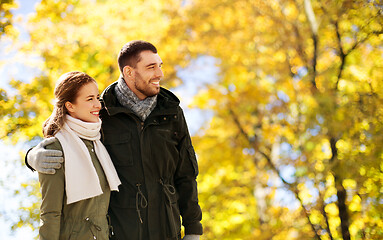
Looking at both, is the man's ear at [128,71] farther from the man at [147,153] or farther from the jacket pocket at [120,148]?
the jacket pocket at [120,148]

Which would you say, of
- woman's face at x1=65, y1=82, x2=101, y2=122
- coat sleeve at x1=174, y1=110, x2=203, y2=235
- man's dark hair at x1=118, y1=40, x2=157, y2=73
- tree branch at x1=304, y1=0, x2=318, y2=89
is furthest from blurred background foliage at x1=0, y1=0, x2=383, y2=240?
woman's face at x1=65, y1=82, x2=101, y2=122

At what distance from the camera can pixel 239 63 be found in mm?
7973

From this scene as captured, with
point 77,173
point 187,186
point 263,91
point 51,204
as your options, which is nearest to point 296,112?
point 263,91

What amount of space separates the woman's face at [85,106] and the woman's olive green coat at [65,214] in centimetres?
14

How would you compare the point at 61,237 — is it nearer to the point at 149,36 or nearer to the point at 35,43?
the point at 35,43

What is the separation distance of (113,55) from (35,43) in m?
1.62

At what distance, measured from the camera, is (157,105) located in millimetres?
2684

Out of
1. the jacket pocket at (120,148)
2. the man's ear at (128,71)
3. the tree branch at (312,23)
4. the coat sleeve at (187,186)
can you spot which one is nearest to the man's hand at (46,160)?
the jacket pocket at (120,148)

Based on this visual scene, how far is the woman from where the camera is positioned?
2057 mm

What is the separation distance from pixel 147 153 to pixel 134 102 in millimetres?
314

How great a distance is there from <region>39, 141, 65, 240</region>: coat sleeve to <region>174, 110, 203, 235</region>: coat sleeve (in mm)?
822

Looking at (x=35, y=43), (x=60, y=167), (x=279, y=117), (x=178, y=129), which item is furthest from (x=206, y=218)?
(x=60, y=167)

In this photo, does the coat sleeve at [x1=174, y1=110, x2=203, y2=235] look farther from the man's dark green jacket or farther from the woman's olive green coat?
the woman's olive green coat

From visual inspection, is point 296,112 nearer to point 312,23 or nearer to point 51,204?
point 312,23
